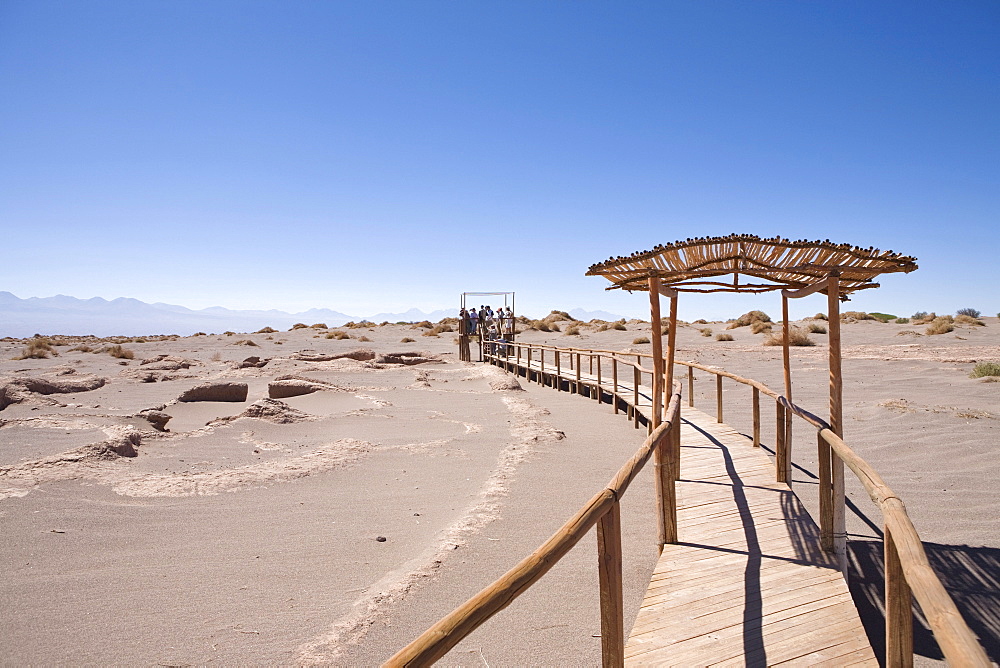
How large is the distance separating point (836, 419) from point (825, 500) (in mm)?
618

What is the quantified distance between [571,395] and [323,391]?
20.2ft

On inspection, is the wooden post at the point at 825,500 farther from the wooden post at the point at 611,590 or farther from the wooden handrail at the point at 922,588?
the wooden post at the point at 611,590

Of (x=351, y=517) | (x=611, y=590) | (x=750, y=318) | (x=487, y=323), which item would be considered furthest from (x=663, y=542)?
(x=750, y=318)

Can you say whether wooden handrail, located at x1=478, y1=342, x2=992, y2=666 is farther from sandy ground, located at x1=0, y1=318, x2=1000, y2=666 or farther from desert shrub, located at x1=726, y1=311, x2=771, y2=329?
desert shrub, located at x1=726, y1=311, x2=771, y2=329

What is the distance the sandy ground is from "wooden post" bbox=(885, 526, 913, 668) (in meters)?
1.85

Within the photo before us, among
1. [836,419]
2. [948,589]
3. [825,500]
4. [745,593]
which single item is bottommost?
[948,589]

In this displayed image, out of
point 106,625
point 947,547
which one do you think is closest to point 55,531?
point 106,625

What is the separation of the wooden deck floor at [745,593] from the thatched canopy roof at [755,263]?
200 centimetres

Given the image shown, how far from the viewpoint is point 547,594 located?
456cm

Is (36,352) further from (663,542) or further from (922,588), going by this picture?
(922,588)

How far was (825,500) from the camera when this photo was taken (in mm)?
4293

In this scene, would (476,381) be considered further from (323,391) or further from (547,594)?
(547,594)

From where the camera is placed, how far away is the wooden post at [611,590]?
247 centimetres

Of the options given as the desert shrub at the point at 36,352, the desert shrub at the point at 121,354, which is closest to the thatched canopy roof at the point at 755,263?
the desert shrub at the point at 121,354
